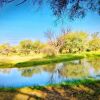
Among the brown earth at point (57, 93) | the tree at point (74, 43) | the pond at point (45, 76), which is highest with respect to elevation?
the tree at point (74, 43)

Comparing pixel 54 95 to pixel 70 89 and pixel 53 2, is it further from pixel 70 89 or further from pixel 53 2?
pixel 53 2

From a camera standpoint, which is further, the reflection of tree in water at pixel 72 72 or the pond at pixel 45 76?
the reflection of tree in water at pixel 72 72

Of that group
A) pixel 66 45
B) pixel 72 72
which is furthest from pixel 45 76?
pixel 66 45

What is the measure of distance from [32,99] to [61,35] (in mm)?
83280

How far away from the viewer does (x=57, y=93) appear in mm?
11953

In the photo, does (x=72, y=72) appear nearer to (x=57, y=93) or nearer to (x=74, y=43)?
(x=57, y=93)

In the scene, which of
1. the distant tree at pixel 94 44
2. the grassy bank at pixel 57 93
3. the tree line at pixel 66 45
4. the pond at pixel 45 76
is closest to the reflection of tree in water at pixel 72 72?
the pond at pixel 45 76

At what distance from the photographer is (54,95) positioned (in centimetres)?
1151

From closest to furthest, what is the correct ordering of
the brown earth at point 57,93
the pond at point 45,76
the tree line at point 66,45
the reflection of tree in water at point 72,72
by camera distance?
the brown earth at point 57,93 < the pond at point 45,76 < the reflection of tree in water at point 72,72 < the tree line at point 66,45

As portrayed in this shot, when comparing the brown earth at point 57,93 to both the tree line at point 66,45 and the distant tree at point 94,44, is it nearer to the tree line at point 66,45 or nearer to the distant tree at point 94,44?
the tree line at point 66,45

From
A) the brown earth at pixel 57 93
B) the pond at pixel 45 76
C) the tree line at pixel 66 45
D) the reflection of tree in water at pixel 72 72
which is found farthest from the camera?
the tree line at pixel 66 45

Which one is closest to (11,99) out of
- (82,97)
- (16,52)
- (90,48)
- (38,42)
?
(82,97)

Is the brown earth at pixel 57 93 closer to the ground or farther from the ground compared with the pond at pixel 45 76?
farther from the ground

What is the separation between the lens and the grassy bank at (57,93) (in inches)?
439
